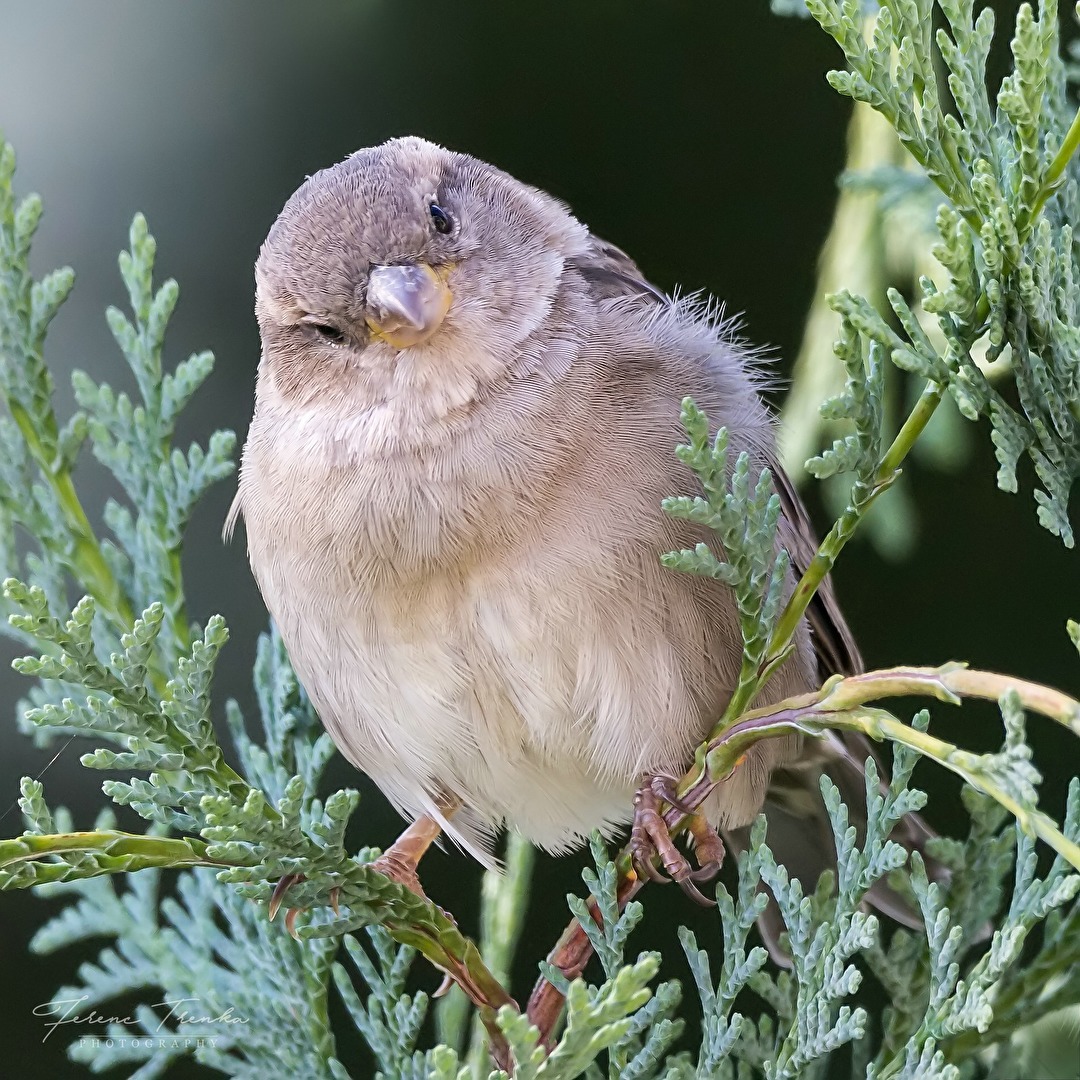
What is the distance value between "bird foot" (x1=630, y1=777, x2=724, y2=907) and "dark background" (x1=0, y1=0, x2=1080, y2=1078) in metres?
0.68

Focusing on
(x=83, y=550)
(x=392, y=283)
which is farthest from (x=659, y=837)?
(x=83, y=550)

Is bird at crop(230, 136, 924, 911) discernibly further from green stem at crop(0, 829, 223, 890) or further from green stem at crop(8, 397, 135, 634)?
green stem at crop(0, 829, 223, 890)

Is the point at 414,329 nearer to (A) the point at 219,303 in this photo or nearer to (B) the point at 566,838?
(B) the point at 566,838

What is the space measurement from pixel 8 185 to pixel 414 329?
1.41 feet

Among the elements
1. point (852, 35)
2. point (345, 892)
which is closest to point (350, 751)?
point (345, 892)

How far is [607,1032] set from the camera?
64 cm

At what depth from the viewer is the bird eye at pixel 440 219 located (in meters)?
1.10

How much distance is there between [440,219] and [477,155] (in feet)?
2.02

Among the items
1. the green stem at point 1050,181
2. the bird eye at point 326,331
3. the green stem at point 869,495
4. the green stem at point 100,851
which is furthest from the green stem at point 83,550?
the green stem at point 1050,181

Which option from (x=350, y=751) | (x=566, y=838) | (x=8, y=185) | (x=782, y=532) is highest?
(x=8, y=185)

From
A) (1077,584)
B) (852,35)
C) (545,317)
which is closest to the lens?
(852,35)

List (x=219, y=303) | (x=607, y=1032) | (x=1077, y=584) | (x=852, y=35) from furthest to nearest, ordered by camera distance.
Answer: (x=219, y=303)
(x=1077, y=584)
(x=852, y=35)
(x=607, y=1032)

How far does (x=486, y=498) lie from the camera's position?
98cm

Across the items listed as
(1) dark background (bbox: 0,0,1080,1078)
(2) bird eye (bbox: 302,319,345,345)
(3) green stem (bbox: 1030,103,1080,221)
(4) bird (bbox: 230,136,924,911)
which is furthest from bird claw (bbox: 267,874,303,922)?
(1) dark background (bbox: 0,0,1080,1078)
